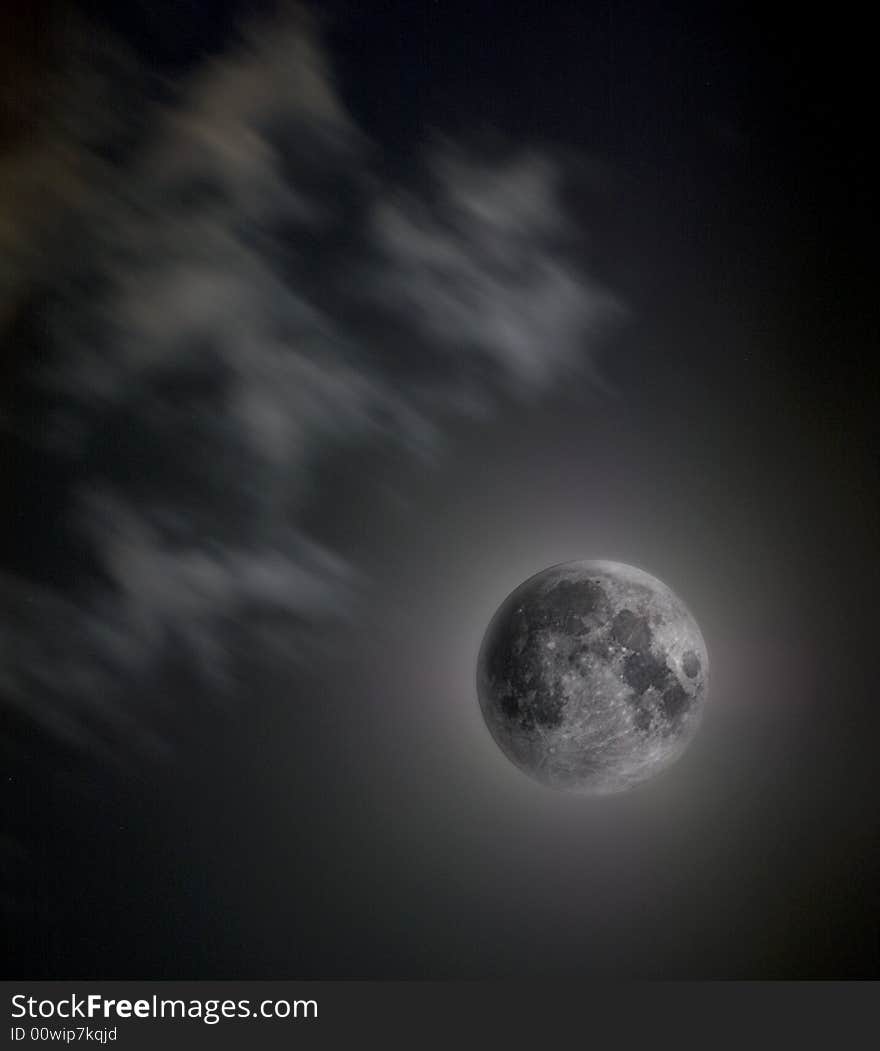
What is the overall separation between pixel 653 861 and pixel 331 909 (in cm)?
111

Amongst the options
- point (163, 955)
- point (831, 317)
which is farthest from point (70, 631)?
point (831, 317)

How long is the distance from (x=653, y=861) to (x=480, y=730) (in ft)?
2.38

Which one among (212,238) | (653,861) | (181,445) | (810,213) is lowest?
(653,861)

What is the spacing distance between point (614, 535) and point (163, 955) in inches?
84.4

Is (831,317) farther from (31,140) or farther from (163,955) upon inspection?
(163,955)

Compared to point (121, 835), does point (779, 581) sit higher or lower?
higher

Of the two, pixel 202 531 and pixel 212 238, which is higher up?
pixel 212 238

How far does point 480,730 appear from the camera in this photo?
2.76 metres

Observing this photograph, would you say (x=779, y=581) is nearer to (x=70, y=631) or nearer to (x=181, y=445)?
(x=181, y=445)

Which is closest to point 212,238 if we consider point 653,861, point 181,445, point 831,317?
point 181,445

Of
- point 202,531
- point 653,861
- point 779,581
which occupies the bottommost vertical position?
point 653,861

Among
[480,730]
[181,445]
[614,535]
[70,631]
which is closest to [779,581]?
[614,535]

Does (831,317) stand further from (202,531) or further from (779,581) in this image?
(202,531)

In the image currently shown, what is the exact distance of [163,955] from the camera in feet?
9.14
